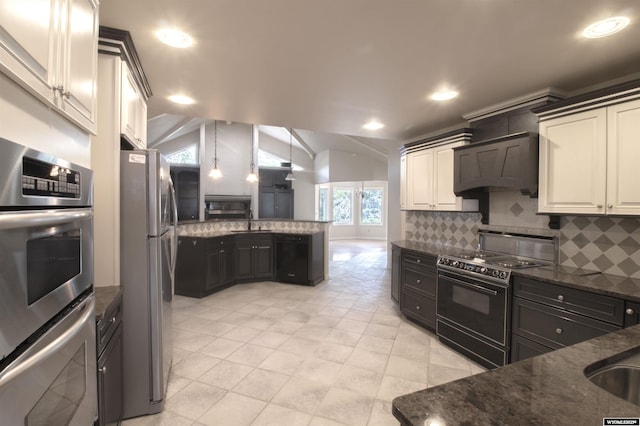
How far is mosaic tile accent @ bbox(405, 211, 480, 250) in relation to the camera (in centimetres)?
357

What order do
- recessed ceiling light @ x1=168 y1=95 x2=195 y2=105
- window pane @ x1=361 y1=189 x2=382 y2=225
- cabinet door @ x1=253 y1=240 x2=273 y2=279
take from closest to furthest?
1. recessed ceiling light @ x1=168 y1=95 x2=195 y2=105
2. cabinet door @ x1=253 y1=240 x2=273 y2=279
3. window pane @ x1=361 y1=189 x2=382 y2=225

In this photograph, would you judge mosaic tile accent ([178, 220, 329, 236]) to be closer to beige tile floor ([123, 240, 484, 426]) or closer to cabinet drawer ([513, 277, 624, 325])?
beige tile floor ([123, 240, 484, 426])

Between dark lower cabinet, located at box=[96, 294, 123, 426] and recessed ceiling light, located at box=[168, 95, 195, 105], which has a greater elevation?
recessed ceiling light, located at box=[168, 95, 195, 105]

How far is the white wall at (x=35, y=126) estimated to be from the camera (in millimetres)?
831

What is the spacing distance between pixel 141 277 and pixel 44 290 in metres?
1.10

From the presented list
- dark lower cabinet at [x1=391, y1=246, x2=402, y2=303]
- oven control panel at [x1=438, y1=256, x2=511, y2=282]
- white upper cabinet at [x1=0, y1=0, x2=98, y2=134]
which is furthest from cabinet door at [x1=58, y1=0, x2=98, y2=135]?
dark lower cabinet at [x1=391, y1=246, x2=402, y2=303]

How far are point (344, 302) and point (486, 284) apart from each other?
2210mm

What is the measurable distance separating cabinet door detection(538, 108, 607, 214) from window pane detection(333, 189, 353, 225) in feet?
32.8

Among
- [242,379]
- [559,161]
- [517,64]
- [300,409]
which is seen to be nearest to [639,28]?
[517,64]

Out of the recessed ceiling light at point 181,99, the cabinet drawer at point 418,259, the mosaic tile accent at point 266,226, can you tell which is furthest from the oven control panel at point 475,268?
the recessed ceiling light at point 181,99

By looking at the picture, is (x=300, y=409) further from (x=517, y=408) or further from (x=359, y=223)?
(x=359, y=223)

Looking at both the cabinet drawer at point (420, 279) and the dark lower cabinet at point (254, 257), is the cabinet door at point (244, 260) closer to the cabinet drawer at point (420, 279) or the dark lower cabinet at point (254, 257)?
the dark lower cabinet at point (254, 257)

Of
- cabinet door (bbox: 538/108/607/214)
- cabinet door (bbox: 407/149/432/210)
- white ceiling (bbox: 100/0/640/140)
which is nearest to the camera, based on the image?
white ceiling (bbox: 100/0/640/140)

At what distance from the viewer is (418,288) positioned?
11.3 feet
